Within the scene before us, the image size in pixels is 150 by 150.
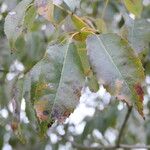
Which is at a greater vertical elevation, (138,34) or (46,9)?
(46,9)

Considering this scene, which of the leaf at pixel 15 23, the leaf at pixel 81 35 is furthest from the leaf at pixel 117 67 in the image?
the leaf at pixel 15 23

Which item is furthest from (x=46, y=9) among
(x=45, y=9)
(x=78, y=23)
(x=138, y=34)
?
(x=138, y=34)

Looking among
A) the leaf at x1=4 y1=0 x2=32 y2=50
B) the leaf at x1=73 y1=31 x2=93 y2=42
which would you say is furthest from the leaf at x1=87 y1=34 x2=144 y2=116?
the leaf at x1=4 y1=0 x2=32 y2=50

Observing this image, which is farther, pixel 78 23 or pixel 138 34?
pixel 138 34

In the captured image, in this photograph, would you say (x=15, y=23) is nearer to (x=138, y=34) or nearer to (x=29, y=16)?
(x=29, y=16)

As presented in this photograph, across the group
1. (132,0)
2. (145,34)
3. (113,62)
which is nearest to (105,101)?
(145,34)

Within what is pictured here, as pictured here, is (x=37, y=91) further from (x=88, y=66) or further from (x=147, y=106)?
(x=147, y=106)

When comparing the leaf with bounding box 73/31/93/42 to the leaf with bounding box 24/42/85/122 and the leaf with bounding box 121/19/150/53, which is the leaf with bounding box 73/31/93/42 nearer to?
the leaf with bounding box 24/42/85/122
